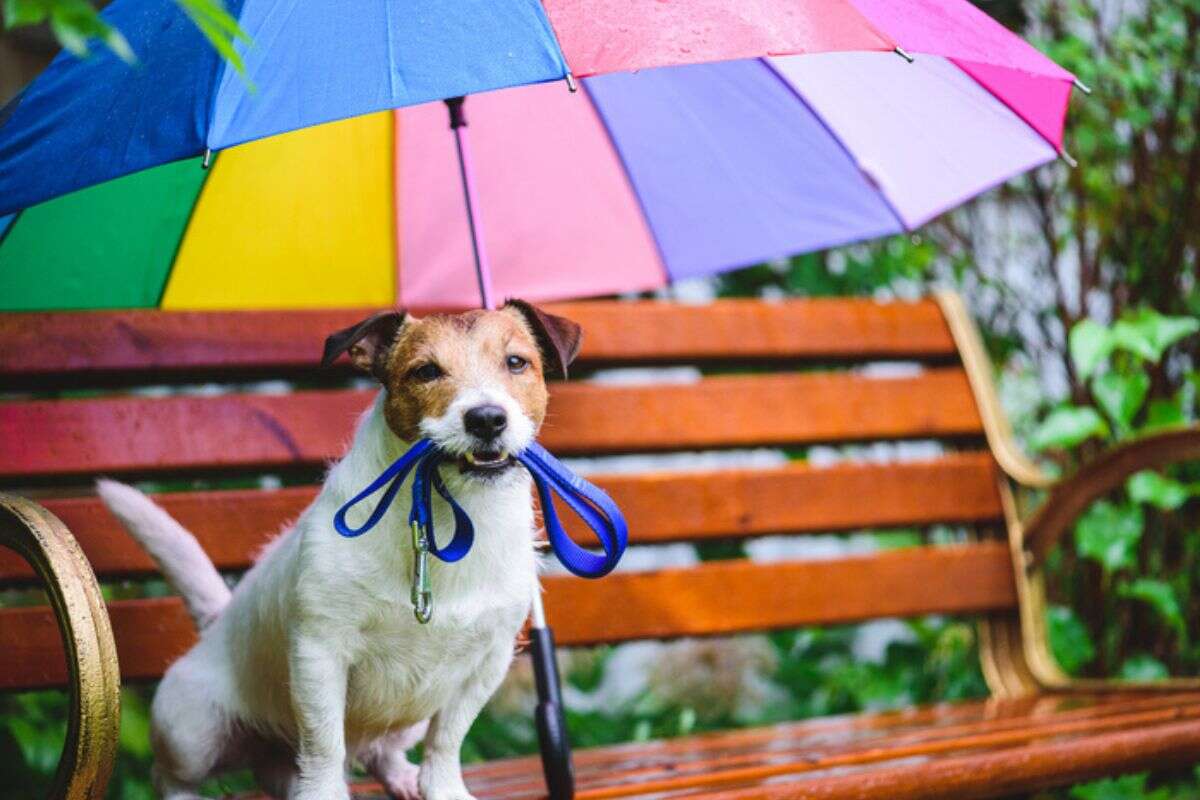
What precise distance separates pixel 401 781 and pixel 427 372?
0.79m

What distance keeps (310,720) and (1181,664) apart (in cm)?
271

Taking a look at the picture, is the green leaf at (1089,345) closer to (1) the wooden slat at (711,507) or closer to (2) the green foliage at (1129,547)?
(2) the green foliage at (1129,547)

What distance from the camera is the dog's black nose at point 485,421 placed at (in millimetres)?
1782

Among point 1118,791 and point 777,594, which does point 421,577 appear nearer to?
point 777,594

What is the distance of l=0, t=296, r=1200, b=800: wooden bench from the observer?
232cm

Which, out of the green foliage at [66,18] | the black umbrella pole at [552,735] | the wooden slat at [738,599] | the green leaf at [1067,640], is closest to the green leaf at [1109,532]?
the green leaf at [1067,640]

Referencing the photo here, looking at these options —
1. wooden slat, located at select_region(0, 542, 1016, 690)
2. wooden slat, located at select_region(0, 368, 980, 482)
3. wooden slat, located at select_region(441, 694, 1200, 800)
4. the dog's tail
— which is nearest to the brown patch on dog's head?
the dog's tail

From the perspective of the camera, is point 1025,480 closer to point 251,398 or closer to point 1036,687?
point 1036,687

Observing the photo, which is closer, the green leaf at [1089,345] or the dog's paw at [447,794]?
the dog's paw at [447,794]

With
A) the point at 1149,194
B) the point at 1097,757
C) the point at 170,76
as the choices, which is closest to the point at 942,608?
the point at 1097,757

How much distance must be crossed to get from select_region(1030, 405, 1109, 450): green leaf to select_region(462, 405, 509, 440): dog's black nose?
1974 mm

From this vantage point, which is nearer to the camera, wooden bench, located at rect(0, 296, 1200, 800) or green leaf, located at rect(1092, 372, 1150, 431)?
wooden bench, located at rect(0, 296, 1200, 800)

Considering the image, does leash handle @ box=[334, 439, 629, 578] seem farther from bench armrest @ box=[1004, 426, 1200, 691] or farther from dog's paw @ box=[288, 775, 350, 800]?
bench armrest @ box=[1004, 426, 1200, 691]

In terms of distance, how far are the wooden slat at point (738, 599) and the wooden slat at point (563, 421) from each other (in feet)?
0.97
